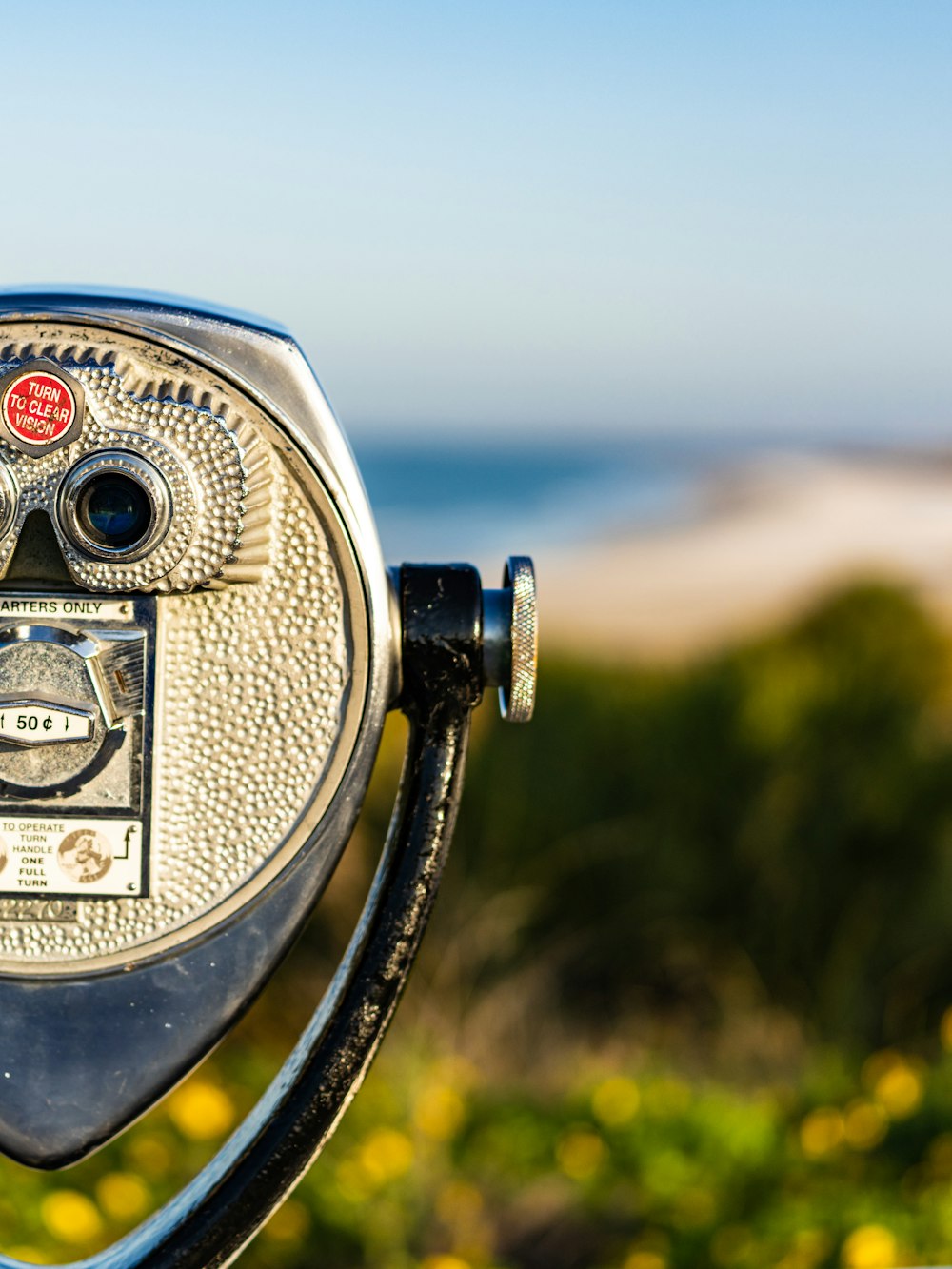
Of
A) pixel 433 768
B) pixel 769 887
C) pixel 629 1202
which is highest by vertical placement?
pixel 433 768

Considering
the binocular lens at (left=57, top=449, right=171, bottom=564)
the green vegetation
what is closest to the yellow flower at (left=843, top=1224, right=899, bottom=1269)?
the green vegetation

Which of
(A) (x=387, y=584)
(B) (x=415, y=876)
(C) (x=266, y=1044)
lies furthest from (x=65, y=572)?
(C) (x=266, y=1044)

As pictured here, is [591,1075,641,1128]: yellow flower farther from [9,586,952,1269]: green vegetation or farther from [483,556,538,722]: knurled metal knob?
[483,556,538,722]: knurled metal knob

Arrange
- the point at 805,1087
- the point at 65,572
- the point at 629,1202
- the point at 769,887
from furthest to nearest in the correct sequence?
the point at 769,887
the point at 805,1087
the point at 629,1202
the point at 65,572

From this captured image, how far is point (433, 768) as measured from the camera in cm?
121

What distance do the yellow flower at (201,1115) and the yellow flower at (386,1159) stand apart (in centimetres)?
26

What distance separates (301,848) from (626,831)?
2495 millimetres

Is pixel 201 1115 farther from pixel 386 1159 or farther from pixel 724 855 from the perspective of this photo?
pixel 724 855

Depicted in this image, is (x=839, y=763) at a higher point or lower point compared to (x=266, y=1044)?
higher

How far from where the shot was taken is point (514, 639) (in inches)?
47.2

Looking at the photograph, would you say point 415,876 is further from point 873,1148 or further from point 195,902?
point 873,1148

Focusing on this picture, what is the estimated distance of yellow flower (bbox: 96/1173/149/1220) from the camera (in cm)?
216

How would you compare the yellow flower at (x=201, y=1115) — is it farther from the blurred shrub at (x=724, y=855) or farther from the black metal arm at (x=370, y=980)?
the black metal arm at (x=370, y=980)

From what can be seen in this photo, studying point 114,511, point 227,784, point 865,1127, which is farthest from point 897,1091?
point 114,511
